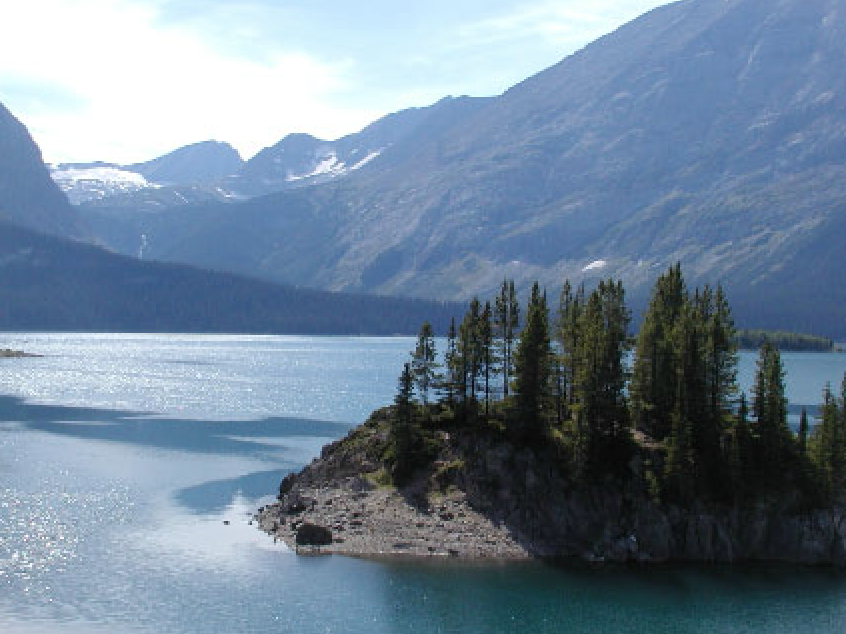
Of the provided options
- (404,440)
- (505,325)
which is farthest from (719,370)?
(404,440)

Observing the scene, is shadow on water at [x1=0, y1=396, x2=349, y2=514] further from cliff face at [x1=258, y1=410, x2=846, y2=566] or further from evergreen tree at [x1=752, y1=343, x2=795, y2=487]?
evergreen tree at [x1=752, y1=343, x2=795, y2=487]

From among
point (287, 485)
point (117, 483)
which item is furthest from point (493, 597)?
point (117, 483)

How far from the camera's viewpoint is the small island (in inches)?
3652

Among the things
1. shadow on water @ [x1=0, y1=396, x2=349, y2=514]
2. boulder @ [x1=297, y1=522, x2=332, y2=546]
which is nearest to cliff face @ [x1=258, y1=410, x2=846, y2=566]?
boulder @ [x1=297, y1=522, x2=332, y2=546]

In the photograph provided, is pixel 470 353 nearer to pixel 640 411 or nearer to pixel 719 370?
Answer: pixel 640 411

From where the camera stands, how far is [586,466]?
96375 millimetres

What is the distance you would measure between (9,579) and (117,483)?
1624 inches

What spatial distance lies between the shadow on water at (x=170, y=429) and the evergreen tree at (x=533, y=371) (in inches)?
2133

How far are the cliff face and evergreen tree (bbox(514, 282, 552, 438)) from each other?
3338 mm

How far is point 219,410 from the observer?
7830 inches

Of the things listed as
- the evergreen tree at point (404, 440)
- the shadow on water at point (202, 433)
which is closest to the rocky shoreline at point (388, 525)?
the evergreen tree at point (404, 440)

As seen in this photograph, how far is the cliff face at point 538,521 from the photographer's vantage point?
91.2 metres

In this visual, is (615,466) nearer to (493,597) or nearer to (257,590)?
(493,597)

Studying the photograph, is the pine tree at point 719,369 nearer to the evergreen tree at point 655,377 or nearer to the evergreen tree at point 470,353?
the evergreen tree at point 655,377
